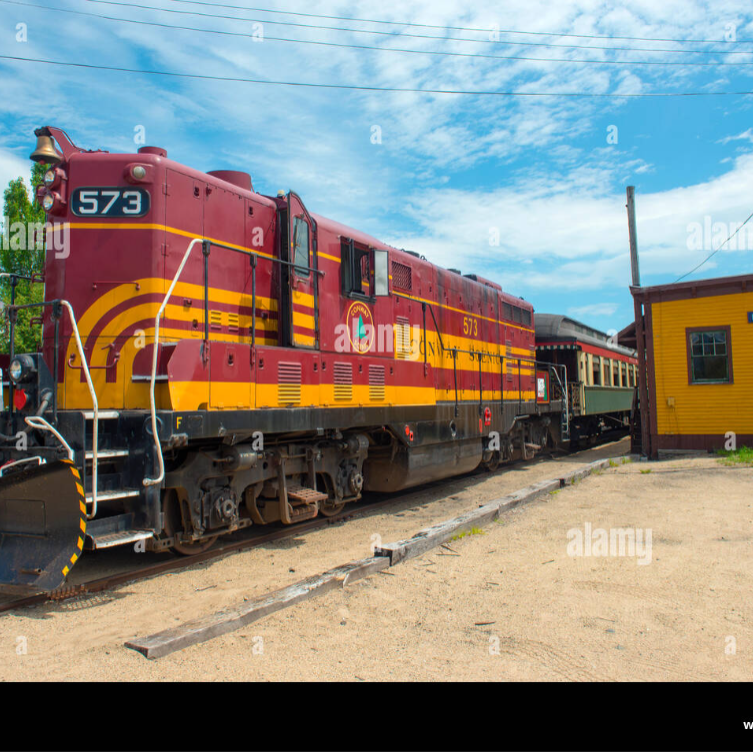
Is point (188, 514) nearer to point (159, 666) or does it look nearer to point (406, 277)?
point (159, 666)

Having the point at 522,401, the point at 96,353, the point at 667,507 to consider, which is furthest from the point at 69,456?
the point at 522,401

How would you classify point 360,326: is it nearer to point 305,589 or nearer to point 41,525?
point 305,589

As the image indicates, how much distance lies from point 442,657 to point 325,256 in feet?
16.5

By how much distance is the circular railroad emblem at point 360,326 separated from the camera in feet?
25.5

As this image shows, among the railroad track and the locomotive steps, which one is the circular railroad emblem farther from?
the locomotive steps

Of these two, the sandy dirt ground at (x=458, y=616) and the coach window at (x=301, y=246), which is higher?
the coach window at (x=301, y=246)

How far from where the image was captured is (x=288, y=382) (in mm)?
6262

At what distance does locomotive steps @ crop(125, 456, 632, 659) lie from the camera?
145 inches

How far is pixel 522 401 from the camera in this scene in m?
12.6

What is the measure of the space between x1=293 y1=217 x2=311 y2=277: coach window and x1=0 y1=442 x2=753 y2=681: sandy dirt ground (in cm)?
304

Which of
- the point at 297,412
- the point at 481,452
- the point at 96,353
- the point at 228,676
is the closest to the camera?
the point at 228,676

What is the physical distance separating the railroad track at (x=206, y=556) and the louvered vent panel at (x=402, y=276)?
127 inches

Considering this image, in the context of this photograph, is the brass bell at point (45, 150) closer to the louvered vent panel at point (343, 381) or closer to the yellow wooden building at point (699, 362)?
the louvered vent panel at point (343, 381)

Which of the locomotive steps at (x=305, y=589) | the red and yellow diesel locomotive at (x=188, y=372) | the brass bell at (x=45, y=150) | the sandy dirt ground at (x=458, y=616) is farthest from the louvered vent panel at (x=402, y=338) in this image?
the brass bell at (x=45, y=150)
